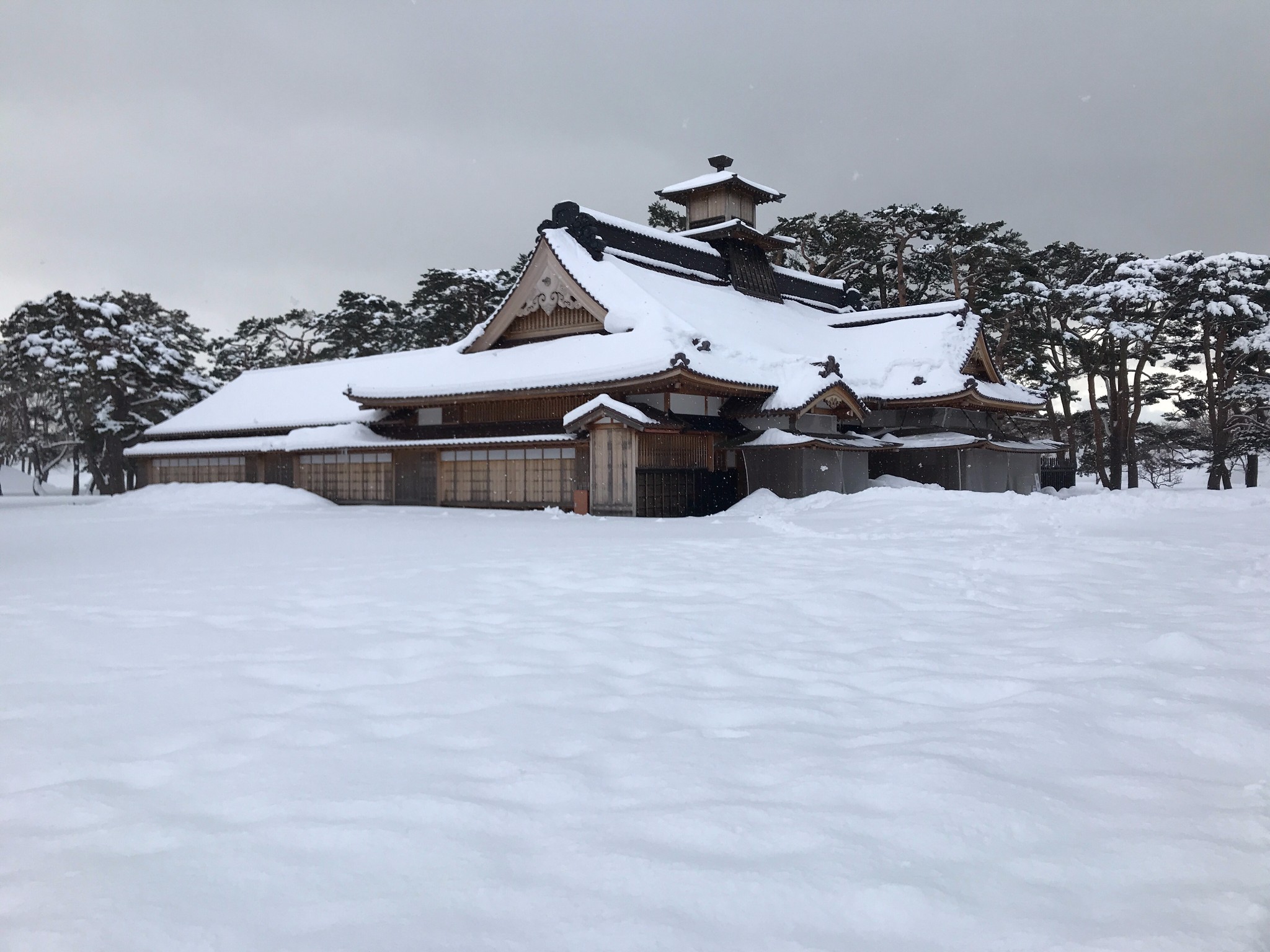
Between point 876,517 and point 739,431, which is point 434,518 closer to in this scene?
point 739,431

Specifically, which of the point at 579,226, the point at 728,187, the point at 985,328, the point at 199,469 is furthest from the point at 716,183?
the point at 199,469

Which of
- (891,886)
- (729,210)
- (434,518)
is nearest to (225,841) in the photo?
(891,886)

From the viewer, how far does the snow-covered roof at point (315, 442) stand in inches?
872

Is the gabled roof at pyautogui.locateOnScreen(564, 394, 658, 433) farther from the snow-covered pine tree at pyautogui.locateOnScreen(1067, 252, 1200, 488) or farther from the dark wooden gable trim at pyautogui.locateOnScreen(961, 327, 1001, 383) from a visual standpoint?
the snow-covered pine tree at pyautogui.locateOnScreen(1067, 252, 1200, 488)

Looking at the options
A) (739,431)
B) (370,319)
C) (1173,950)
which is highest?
(370,319)

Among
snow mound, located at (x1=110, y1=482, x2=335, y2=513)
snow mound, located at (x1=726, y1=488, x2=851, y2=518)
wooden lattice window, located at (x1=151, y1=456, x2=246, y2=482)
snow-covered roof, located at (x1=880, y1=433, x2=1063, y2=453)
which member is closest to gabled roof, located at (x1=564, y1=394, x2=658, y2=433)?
snow mound, located at (x1=726, y1=488, x2=851, y2=518)

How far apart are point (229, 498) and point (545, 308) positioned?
11680 millimetres

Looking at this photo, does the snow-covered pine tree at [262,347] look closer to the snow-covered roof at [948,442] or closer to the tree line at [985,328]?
the tree line at [985,328]

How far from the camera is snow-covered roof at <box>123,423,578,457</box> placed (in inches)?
872

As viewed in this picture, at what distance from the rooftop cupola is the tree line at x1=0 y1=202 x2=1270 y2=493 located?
952cm

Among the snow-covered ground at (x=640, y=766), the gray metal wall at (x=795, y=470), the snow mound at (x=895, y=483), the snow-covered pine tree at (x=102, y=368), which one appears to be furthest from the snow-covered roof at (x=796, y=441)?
the snow-covered pine tree at (x=102, y=368)

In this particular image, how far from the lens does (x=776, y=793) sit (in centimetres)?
316

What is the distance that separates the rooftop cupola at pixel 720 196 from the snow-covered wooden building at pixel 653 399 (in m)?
0.07

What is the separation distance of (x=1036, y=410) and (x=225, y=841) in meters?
29.4
